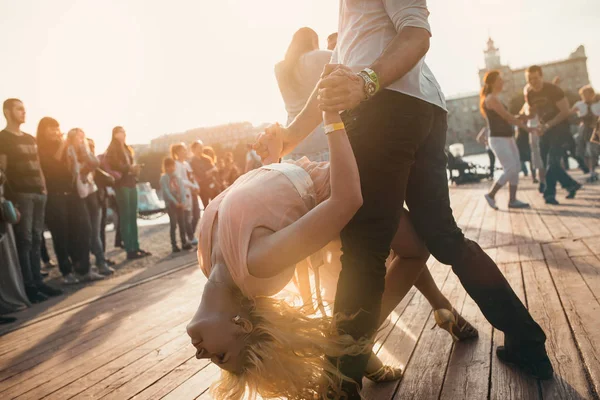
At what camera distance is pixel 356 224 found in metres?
1.69

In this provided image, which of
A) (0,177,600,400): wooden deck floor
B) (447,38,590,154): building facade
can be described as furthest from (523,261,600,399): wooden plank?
(447,38,590,154): building facade

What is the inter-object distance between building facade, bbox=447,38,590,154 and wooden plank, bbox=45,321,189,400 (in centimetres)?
6666

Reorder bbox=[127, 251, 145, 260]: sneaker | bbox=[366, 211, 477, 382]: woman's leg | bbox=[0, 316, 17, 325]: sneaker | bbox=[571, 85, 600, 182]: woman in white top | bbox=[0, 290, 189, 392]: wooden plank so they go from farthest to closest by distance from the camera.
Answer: bbox=[571, 85, 600, 182]: woman in white top → bbox=[127, 251, 145, 260]: sneaker → bbox=[0, 316, 17, 325]: sneaker → bbox=[0, 290, 189, 392]: wooden plank → bbox=[366, 211, 477, 382]: woman's leg

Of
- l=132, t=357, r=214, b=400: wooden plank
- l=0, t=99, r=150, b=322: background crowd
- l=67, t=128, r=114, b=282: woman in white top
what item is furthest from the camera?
l=67, t=128, r=114, b=282: woman in white top

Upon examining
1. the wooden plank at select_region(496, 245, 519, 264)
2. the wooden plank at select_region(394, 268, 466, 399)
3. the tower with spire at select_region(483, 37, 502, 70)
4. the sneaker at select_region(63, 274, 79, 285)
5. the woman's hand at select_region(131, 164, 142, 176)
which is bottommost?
the sneaker at select_region(63, 274, 79, 285)

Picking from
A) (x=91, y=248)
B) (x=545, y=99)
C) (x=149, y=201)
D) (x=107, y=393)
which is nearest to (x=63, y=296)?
(x=91, y=248)

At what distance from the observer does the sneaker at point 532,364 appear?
192cm

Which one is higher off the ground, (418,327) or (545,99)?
(545,99)

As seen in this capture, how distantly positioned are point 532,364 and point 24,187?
527 centimetres

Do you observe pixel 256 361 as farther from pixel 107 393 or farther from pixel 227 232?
pixel 107 393

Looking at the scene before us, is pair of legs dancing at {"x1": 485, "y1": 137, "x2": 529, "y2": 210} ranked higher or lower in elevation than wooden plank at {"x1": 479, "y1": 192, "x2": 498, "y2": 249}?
higher

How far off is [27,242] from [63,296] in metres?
0.71

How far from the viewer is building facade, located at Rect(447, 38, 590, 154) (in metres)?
74.9

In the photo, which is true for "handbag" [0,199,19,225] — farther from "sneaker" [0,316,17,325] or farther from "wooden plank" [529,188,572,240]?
"wooden plank" [529,188,572,240]
